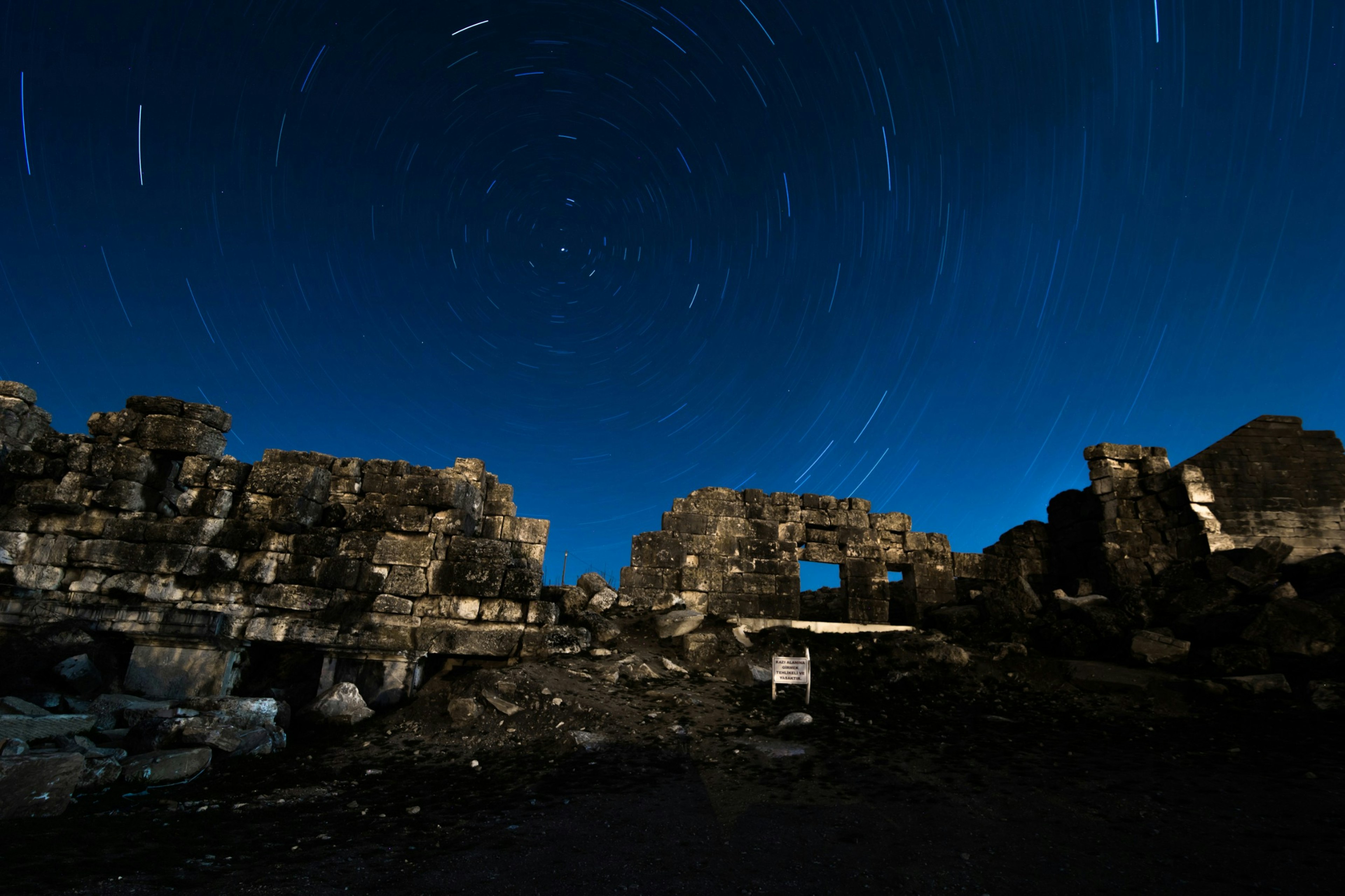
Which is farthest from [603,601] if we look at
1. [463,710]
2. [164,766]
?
[164,766]

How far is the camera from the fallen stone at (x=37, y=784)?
13.4ft

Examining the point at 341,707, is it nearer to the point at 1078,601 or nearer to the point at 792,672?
the point at 792,672

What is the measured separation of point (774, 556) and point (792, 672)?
18.4 ft

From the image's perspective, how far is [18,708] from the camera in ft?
18.6

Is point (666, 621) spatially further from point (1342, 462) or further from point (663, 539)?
point (1342, 462)

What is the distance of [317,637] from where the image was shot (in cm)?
793

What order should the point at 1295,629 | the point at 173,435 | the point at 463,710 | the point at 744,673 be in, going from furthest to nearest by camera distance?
the point at 744,673 < the point at 173,435 < the point at 1295,629 < the point at 463,710

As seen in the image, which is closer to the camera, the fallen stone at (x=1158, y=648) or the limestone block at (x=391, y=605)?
the limestone block at (x=391, y=605)

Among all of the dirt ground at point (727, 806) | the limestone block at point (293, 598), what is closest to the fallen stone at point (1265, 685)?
the dirt ground at point (727, 806)

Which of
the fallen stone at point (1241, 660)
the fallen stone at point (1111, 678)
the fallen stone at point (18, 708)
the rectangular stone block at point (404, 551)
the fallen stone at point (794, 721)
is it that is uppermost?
the rectangular stone block at point (404, 551)

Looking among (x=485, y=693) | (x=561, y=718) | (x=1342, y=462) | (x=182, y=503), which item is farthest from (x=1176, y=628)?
(x=182, y=503)

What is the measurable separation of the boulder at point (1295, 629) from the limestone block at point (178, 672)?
15274 mm

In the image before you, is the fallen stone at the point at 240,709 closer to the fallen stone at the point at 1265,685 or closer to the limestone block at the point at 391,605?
the limestone block at the point at 391,605

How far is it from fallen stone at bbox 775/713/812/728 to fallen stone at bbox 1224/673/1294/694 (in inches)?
249
